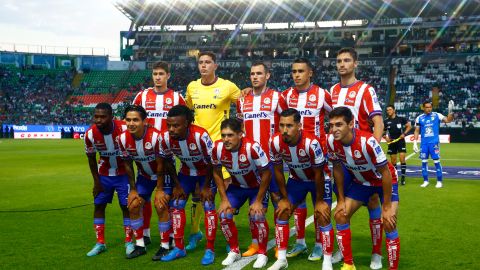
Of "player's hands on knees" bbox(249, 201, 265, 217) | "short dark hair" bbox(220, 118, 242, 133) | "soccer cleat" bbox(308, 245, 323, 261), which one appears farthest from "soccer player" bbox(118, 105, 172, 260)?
"soccer cleat" bbox(308, 245, 323, 261)

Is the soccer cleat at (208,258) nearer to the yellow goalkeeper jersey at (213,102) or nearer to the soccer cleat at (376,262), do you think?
the yellow goalkeeper jersey at (213,102)

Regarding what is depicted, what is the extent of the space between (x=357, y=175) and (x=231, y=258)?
6.17ft

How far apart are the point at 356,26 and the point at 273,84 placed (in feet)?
39.5

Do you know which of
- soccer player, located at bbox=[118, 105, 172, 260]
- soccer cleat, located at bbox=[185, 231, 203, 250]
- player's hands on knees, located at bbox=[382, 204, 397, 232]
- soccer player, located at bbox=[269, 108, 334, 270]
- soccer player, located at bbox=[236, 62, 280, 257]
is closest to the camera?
player's hands on knees, located at bbox=[382, 204, 397, 232]

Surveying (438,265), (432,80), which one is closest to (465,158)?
(438,265)

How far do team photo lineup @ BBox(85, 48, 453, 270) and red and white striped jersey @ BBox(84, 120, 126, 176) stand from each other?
1 cm

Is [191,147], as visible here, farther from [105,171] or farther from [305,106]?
[305,106]

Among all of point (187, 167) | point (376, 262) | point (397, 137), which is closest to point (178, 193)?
point (187, 167)

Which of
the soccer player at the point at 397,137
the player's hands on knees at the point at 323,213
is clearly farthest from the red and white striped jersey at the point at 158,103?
the soccer player at the point at 397,137

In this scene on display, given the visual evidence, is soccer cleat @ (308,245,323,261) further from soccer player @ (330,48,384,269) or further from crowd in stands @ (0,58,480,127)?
crowd in stands @ (0,58,480,127)

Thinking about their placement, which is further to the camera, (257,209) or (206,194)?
(206,194)

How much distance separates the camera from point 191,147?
5926mm

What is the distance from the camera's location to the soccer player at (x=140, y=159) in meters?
5.96

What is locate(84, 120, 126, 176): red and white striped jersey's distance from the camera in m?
6.21
